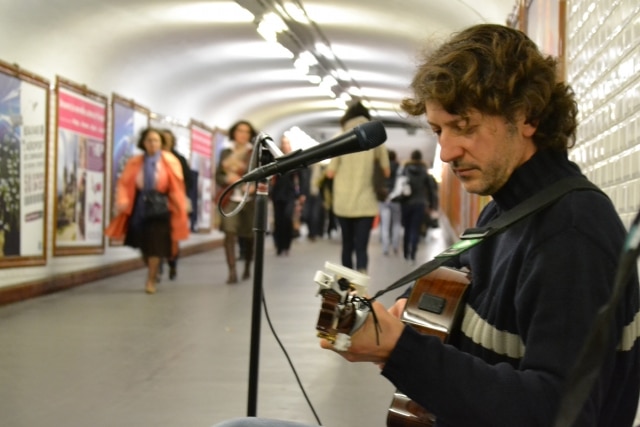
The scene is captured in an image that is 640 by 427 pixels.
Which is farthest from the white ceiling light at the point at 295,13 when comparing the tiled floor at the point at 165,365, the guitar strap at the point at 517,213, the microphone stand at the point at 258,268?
the guitar strap at the point at 517,213

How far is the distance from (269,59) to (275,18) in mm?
4626

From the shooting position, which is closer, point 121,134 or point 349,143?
point 349,143

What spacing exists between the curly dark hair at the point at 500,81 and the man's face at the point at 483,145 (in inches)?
0.6

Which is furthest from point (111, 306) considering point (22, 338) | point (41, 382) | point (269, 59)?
point (269, 59)

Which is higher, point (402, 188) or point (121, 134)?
point (121, 134)

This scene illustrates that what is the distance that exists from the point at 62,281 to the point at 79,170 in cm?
161

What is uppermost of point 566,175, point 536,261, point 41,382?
point 566,175

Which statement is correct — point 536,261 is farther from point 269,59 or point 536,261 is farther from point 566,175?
point 269,59

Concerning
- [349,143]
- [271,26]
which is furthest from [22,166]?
[349,143]

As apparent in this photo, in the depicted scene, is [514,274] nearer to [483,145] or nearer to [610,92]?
[483,145]

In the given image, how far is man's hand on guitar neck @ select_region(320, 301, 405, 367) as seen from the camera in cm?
141

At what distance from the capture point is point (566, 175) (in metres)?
1.63

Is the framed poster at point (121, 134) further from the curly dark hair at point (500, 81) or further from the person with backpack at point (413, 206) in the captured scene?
the curly dark hair at point (500, 81)

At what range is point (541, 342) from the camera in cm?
139
